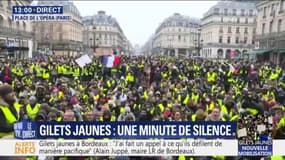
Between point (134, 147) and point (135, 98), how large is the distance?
6.54 metres

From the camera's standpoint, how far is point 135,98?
527 inches

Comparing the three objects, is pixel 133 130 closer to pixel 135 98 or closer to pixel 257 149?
pixel 257 149

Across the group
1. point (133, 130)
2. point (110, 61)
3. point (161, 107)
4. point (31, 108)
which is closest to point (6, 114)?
point (133, 130)

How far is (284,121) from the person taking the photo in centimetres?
889

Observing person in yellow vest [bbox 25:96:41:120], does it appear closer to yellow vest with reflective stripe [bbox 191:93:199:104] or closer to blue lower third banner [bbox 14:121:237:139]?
blue lower third banner [bbox 14:121:237:139]

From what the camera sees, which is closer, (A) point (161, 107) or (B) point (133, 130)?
(B) point (133, 130)

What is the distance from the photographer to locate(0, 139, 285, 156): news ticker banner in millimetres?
6802

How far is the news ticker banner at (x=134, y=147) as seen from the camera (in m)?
6.80

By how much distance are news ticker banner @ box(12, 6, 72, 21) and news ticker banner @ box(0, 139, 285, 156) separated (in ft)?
12.0

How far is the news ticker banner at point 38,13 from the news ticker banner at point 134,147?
3659 millimetres

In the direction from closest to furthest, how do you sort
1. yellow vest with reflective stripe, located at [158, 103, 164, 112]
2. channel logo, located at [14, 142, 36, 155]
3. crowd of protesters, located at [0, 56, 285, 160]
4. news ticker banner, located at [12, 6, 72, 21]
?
1. channel logo, located at [14, 142, 36, 155]
2. crowd of protesters, located at [0, 56, 285, 160]
3. news ticker banner, located at [12, 6, 72, 21]
4. yellow vest with reflective stripe, located at [158, 103, 164, 112]

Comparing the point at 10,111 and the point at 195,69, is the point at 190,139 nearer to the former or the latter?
the point at 10,111

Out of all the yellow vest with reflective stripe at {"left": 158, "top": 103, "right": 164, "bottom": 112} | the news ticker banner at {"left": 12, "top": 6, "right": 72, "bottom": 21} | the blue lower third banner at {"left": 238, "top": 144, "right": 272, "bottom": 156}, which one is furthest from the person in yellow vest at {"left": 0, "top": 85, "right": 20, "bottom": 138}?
the yellow vest with reflective stripe at {"left": 158, "top": 103, "right": 164, "bottom": 112}

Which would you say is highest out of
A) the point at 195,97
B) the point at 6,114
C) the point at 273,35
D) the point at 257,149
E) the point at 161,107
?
the point at 273,35
